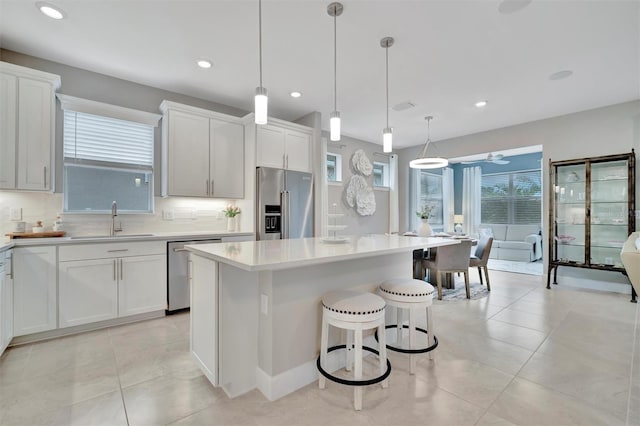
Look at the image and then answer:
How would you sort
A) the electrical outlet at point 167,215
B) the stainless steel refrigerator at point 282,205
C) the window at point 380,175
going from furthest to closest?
the window at point 380,175 → the stainless steel refrigerator at point 282,205 → the electrical outlet at point 167,215

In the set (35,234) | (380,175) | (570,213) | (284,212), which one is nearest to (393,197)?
(380,175)

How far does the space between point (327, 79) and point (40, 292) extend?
3597 millimetres

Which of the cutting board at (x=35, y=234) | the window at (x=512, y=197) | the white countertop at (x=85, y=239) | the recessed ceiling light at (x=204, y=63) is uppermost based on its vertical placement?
the recessed ceiling light at (x=204, y=63)

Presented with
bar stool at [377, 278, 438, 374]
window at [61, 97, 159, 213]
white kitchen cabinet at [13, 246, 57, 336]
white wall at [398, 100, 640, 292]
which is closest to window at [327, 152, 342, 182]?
white wall at [398, 100, 640, 292]

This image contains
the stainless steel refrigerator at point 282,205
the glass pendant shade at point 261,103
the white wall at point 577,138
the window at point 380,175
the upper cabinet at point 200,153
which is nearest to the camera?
the glass pendant shade at point 261,103

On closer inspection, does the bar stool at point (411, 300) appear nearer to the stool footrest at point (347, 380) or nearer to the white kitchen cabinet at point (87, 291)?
the stool footrest at point (347, 380)

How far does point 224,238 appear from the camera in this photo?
364 centimetres

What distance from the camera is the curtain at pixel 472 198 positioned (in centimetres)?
862

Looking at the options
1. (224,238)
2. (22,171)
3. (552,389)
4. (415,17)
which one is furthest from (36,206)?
(552,389)

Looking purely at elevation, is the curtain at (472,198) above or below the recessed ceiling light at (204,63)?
below

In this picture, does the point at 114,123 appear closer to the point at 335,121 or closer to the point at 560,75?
the point at 335,121

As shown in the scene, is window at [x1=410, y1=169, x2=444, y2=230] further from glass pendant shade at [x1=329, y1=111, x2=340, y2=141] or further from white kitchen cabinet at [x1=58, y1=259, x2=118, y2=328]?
white kitchen cabinet at [x1=58, y1=259, x2=118, y2=328]

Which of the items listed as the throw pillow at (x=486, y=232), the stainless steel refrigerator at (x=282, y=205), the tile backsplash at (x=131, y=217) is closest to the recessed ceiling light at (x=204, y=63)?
the stainless steel refrigerator at (x=282, y=205)

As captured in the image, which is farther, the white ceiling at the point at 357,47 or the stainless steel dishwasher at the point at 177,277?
the stainless steel dishwasher at the point at 177,277
